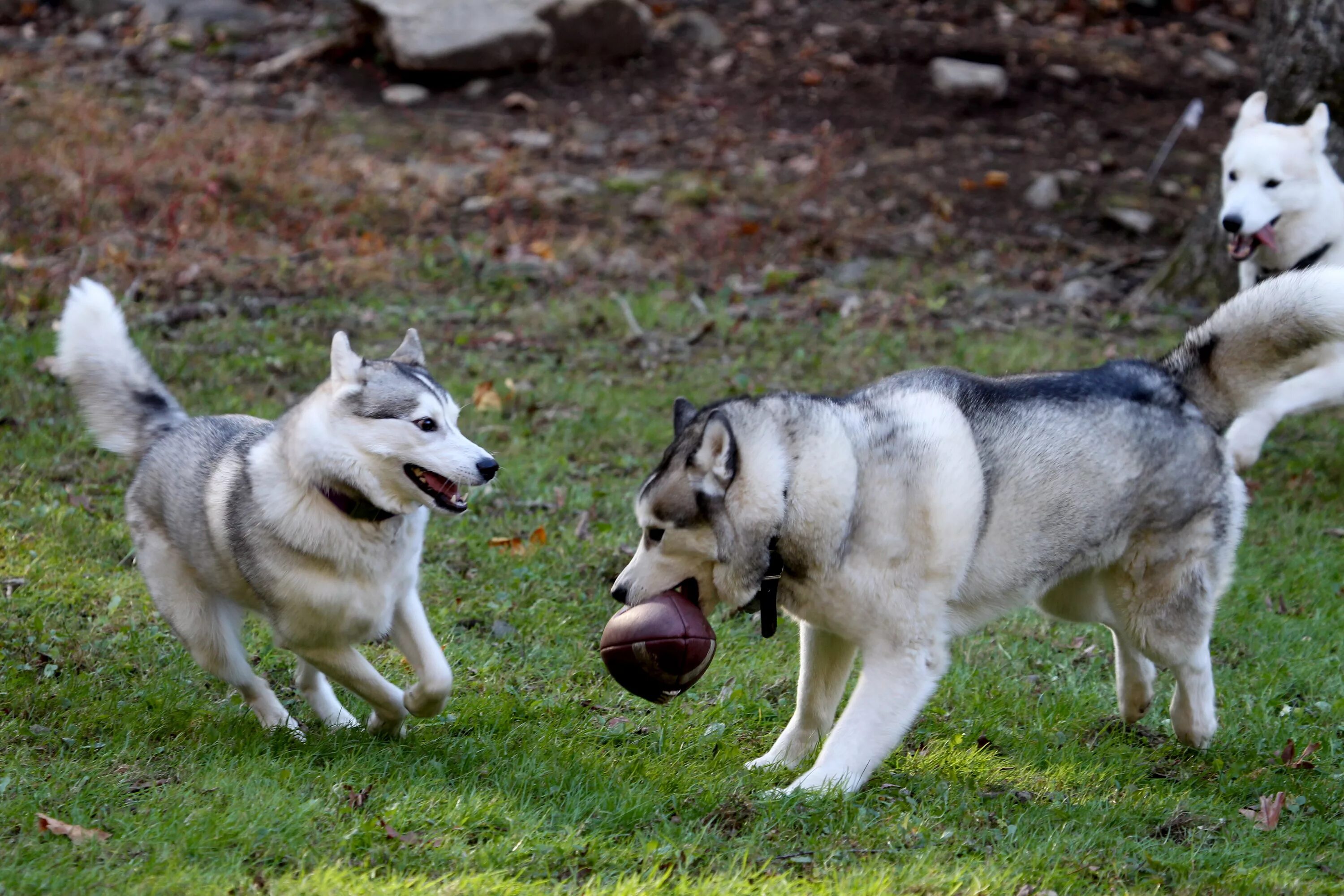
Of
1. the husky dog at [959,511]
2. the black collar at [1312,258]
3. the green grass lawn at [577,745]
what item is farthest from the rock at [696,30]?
the husky dog at [959,511]

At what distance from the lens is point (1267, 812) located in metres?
4.20

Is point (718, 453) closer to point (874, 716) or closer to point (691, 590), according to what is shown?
point (691, 590)

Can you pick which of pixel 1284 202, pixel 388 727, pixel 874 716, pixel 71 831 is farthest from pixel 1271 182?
pixel 71 831

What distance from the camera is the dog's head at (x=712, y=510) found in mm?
3939

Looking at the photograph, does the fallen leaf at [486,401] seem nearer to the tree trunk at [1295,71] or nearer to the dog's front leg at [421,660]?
the dog's front leg at [421,660]

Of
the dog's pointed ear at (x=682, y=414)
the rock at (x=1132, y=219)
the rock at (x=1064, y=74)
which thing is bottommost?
the rock at (x=1132, y=219)

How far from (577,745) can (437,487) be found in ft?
3.54

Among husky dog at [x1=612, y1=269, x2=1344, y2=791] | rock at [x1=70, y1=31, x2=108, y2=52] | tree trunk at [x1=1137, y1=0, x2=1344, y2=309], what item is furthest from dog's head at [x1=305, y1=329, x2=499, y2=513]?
rock at [x1=70, y1=31, x2=108, y2=52]

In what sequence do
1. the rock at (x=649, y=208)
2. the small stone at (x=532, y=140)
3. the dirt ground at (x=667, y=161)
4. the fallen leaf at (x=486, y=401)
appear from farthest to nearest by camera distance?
the small stone at (x=532, y=140) → the rock at (x=649, y=208) → the dirt ground at (x=667, y=161) → the fallen leaf at (x=486, y=401)

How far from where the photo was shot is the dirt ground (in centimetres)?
1005

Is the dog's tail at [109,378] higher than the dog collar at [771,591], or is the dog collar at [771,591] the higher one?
the dog's tail at [109,378]

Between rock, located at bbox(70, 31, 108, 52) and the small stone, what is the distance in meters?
4.81

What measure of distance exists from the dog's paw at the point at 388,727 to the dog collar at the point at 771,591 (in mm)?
1347

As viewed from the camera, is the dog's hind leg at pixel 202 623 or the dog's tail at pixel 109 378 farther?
the dog's tail at pixel 109 378
